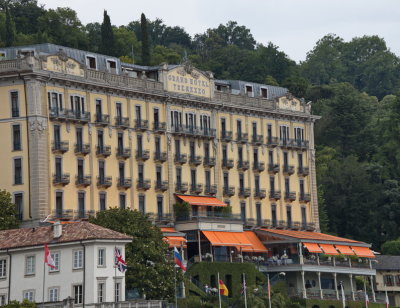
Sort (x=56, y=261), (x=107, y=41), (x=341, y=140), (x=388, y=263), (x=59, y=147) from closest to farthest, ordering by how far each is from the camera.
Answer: (x=56, y=261)
(x=59, y=147)
(x=388, y=263)
(x=107, y=41)
(x=341, y=140)

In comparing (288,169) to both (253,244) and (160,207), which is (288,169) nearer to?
(253,244)

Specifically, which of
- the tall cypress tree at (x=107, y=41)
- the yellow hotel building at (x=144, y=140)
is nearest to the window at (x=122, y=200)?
the yellow hotel building at (x=144, y=140)

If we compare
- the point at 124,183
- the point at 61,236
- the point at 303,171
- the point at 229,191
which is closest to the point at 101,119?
the point at 124,183

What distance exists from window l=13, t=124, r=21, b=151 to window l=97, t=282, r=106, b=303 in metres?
25.7

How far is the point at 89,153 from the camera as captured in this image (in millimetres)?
125625

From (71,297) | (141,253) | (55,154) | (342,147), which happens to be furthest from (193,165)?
(342,147)

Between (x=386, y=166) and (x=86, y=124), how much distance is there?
66428mm

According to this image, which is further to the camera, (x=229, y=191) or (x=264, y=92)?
(x=264, y=92)

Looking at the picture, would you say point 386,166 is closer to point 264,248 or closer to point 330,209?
point 330,209

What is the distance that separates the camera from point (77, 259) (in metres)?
100

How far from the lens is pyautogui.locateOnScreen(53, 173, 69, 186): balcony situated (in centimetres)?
12119

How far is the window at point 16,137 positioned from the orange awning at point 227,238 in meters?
22.2

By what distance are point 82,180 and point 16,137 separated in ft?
25.8

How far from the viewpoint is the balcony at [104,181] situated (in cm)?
12619
